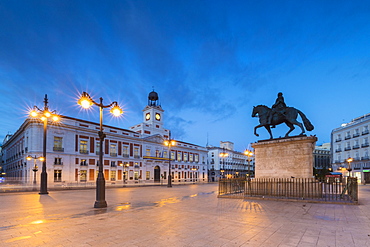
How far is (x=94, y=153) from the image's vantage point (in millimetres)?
46406

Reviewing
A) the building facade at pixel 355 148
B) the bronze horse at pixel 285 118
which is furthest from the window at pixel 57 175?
the building facade at pixel 355 148

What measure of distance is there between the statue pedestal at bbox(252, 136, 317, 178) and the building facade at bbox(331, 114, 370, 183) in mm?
41922

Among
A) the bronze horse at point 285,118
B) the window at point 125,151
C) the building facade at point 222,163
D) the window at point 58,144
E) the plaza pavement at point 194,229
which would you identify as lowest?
the building facade at point 222,163

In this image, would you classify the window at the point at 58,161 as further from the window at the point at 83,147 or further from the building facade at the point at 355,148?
the building facade at the point at 355,148

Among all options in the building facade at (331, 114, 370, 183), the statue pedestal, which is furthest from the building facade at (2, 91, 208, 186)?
the building facade at (331, 114, 370, 183)

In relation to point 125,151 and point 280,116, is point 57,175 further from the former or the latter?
point 280,116

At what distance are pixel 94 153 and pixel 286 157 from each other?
1612 inches

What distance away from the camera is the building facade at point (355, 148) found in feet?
167

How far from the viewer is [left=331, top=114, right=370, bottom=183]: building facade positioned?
50812mm

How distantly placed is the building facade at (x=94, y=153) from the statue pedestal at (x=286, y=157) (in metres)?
23.4

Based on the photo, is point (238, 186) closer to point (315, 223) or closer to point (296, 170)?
point (296, 170)

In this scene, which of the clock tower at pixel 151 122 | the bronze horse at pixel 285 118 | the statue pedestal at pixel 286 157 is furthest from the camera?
the clock tower at pixel 151 122

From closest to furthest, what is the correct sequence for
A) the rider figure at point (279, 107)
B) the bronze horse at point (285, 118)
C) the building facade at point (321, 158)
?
the bronze horse at point (285, 118) < the rider figure at point (279, 107) < the building facade at point (321, 158)

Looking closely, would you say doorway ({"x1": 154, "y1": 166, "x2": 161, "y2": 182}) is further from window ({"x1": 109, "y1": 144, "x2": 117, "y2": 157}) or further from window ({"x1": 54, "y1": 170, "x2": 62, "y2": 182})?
window ({"x1": 54, "y1": 170, "x2": 62, "y2": 182})
